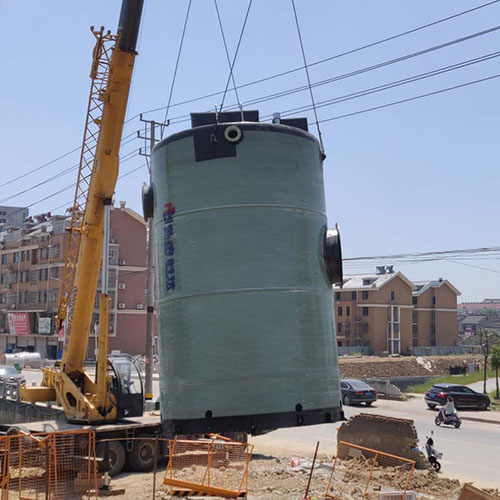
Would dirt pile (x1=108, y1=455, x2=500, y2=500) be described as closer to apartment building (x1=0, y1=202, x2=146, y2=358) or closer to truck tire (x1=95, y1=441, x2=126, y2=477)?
truck tire (x1=95, y1=441, x2=126, y2=477)

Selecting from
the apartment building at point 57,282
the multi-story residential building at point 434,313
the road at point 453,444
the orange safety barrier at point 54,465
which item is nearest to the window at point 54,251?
the apartment building at point 57,282

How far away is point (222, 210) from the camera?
26.0 ft

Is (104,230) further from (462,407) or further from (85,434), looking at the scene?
(462,407)

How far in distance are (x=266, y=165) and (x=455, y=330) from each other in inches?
3825

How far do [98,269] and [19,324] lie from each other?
65799 mm

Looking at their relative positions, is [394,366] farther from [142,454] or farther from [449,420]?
[142,454]

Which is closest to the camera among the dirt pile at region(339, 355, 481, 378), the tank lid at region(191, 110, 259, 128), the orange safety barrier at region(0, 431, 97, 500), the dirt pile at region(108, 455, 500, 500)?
the tank lid at region(191, 110, 259, 128)

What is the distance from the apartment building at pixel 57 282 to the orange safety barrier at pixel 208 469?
5588cm

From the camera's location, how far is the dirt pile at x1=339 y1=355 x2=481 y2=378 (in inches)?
2456

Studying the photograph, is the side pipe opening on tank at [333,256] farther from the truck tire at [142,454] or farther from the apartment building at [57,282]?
the apartment building at [57,282]

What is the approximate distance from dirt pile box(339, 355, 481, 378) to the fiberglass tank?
49789 mm

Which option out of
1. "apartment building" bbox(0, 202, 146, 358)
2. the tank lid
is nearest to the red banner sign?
"apartment building" bbox(0, 202, 146, 358)

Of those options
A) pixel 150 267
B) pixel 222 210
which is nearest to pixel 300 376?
pixel 222 210

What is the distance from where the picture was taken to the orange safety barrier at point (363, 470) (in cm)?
1390
